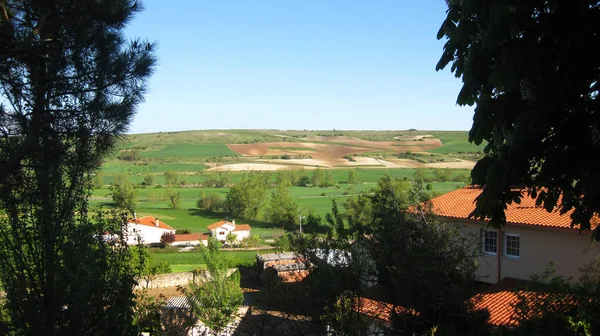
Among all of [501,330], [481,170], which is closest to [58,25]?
[481,170]

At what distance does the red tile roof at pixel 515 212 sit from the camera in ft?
51.3

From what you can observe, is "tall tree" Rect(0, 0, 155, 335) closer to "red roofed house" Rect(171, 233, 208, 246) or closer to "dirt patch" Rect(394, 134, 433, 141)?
"red roofed house" Rect(171, 233, 208, 246)

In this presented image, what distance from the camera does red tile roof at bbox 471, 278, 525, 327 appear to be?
682 cm

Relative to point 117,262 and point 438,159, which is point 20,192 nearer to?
point 117,262

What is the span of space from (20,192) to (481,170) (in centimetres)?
464

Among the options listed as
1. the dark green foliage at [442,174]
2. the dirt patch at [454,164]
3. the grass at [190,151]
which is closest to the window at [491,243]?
the dark green foliage at [442,174]

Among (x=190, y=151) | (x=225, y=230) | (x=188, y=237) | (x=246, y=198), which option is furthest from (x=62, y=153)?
(x=190, y=151)

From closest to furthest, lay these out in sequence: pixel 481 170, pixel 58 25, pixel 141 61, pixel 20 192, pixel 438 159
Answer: pixel 481 170
pixel 20 192
pixel 58 25
pixel 141 61
pixel 438 159

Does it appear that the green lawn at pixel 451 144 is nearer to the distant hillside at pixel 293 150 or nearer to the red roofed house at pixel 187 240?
the distant hillside at pixel 293 150

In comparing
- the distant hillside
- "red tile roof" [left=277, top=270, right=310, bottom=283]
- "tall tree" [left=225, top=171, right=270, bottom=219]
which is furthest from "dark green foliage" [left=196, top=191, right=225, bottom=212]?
"red tile roof" [left=277, top=270, right=310, bottom=283]

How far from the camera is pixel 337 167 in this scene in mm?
80938

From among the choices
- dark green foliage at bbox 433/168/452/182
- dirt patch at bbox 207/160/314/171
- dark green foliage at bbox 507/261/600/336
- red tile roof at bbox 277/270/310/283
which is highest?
red tile roof at bbox 277/270/310/283

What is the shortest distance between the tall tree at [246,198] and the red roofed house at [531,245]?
5987cm

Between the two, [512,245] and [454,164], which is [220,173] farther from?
[512,245]
